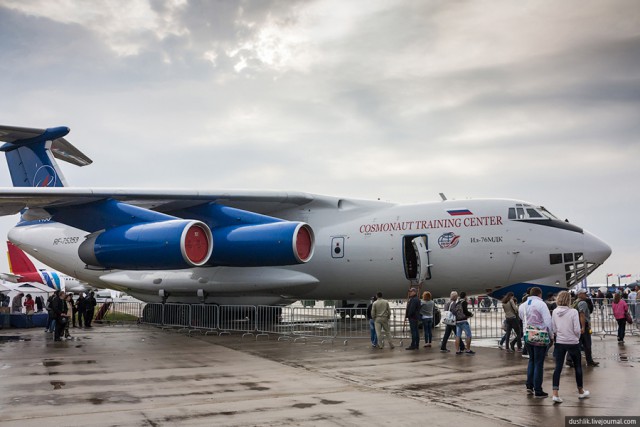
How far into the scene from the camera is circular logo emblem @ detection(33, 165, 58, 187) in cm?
1676

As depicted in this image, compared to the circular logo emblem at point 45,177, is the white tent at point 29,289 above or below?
below

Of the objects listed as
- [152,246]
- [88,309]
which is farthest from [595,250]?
[88,309]

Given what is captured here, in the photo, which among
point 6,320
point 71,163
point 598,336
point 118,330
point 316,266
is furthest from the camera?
point 71,163

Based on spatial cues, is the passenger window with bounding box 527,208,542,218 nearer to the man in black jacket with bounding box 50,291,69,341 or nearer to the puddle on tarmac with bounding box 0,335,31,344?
the man in black jacket with bounding box 50,291,69,341

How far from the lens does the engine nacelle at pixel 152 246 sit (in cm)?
1142

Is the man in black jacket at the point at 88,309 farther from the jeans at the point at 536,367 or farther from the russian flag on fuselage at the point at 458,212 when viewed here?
the jeans at the point at 536,367

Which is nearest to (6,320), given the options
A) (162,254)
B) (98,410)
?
(162,254)

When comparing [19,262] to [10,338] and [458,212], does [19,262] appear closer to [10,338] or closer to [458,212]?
[10,338]

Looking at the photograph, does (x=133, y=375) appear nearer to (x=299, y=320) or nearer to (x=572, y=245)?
(x=299, y=320)

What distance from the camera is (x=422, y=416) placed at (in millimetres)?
5395

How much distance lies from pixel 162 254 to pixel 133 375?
386 cm

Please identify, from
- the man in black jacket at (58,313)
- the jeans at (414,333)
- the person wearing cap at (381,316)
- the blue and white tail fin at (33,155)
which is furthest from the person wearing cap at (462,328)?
the blue and white tail fin at (33,155)

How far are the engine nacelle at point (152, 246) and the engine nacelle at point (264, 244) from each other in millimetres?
779

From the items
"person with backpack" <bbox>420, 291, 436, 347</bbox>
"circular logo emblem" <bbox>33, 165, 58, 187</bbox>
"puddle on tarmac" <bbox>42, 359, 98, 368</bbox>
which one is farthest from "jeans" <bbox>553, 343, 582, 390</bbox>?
"circular logo emblem" <bbox>33, 165, 58, 187</bbox>
